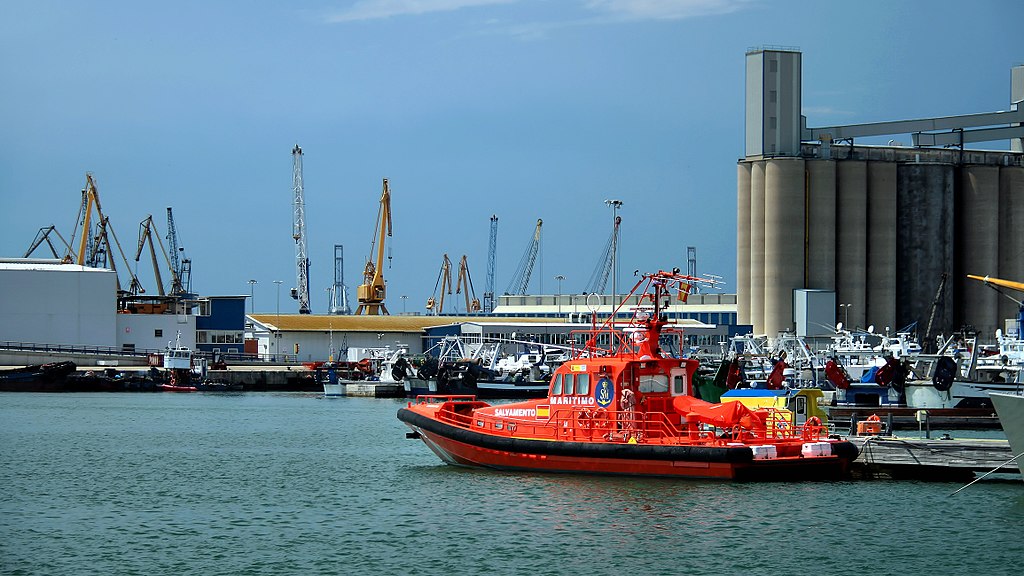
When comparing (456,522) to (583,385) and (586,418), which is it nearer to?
(586,418)

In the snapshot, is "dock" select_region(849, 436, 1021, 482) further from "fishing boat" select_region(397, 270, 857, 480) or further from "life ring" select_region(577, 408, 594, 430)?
"life ring" select_region(577, 408, 594, 430)

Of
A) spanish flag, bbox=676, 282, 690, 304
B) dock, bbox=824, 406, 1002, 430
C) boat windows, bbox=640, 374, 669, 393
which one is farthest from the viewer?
dock, bbox=824, 406, 1002, 430

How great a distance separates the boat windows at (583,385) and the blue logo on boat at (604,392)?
357 mm

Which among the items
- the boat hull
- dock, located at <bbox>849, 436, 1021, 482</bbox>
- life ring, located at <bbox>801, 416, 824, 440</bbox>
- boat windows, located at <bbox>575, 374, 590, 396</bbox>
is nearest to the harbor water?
the boat hull

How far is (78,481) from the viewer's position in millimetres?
33656

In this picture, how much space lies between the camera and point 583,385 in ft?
104

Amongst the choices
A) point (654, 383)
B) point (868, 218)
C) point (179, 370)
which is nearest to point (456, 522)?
point (654, 383)

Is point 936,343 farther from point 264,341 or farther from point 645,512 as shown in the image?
point 645,512

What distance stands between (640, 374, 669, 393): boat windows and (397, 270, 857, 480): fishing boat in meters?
0.02

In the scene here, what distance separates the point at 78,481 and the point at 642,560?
55.1ft

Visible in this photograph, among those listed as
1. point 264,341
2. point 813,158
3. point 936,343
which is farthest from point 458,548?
point 264,341

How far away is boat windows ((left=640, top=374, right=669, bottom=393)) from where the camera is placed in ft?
102

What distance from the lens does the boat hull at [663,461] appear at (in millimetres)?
29141

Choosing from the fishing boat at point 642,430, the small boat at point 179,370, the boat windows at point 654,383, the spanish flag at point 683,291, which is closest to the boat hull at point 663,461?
the fishing boat at point 642,430
